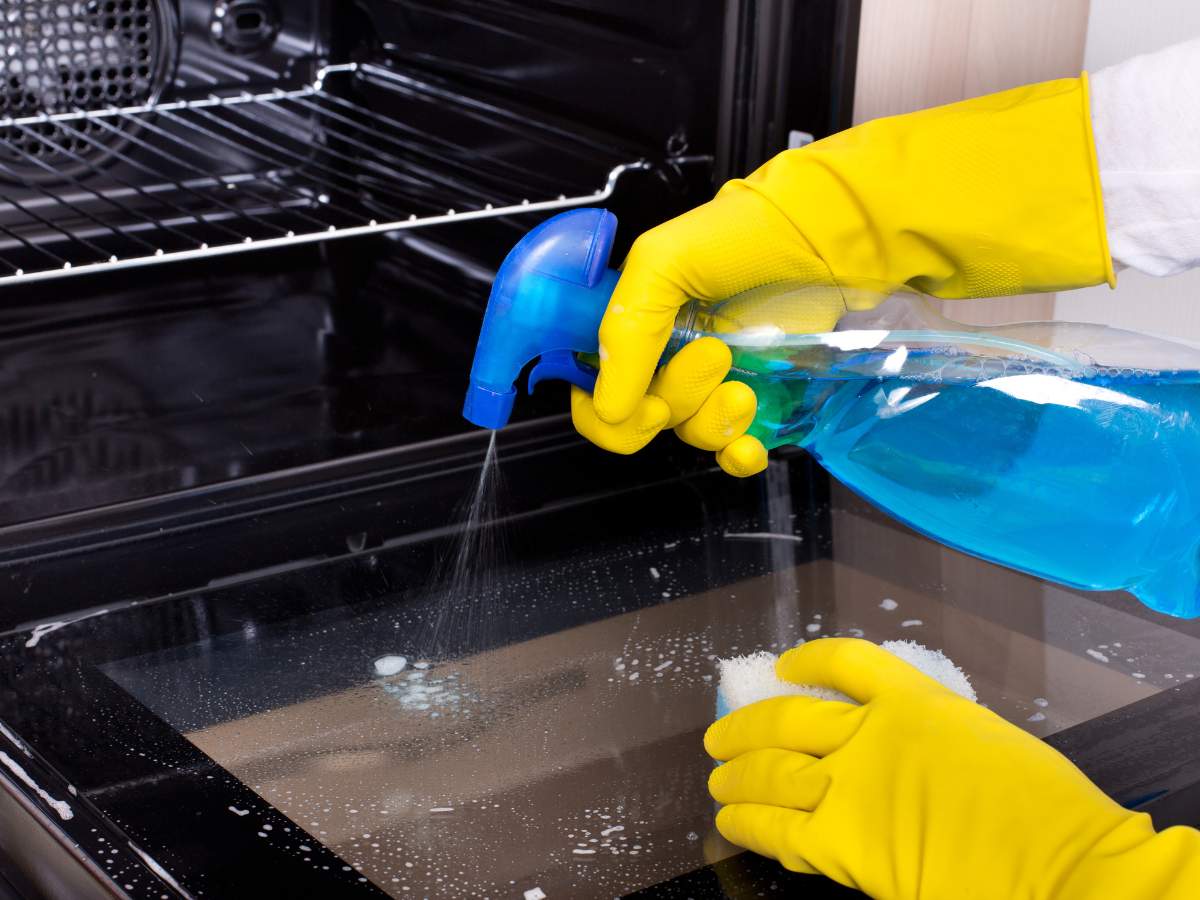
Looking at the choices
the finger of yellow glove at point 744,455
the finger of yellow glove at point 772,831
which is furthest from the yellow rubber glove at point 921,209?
the finger of yellow glove at point 772,831

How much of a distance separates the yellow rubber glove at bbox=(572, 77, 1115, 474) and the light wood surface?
20cm

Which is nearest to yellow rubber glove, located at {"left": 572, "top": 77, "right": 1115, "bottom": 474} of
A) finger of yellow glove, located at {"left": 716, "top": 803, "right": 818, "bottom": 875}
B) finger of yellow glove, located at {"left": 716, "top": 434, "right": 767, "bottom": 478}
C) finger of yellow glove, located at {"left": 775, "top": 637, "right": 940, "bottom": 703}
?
finger of yellow glove, located at {"left": 716, "top": 434, "right": 767, "bottom": 478}

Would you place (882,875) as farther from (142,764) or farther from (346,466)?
(346,466)

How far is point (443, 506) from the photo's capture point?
1.07 metres

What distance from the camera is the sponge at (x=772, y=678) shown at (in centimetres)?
82

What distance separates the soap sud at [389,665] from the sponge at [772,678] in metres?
0.20

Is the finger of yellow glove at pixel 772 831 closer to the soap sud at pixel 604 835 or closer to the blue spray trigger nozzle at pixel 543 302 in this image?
the soap sud at pixel 604 835

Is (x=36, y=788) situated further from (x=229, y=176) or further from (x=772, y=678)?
(x=229, y=176)

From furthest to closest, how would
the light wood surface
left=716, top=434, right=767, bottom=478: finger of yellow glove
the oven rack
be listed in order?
1. the oven rack
2. the light wood surface
3. left=716, top=434, right=767, bottom=478: finger of yellow glove

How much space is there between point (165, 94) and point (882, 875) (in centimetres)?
105

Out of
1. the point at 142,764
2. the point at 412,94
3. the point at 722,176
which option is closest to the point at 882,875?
the point at 142,764

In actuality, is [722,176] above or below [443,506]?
above

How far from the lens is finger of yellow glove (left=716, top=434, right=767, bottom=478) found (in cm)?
83

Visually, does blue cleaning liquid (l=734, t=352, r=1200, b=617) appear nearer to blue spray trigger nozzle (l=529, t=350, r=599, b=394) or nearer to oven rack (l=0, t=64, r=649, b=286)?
blue spray trigger nozzle (l=529, t=350, r=599, b=394)
